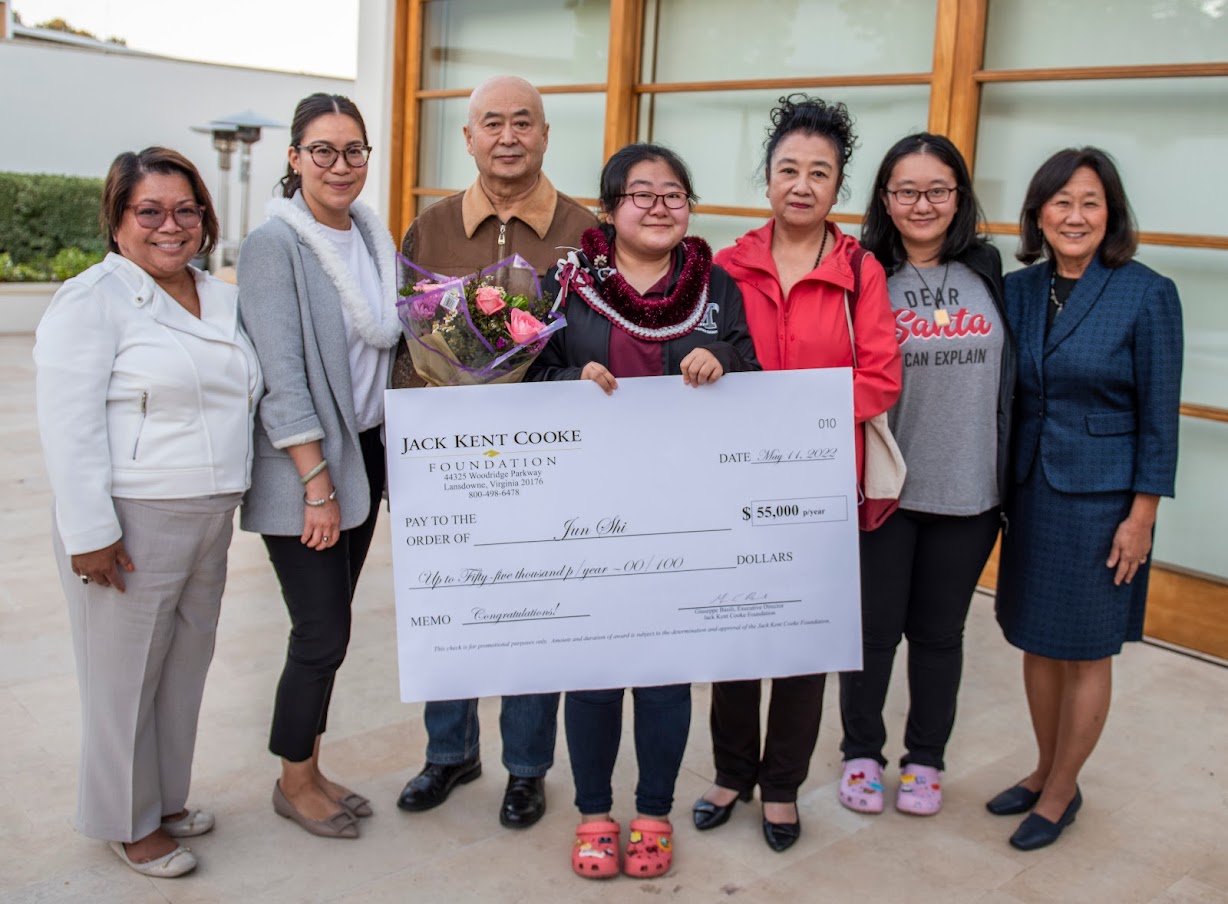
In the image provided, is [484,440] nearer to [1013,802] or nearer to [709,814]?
[709,814]

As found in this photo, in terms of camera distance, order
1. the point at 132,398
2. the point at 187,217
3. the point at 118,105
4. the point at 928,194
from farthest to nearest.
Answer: the point at 118,105 → the point at 928,194 → the point at 187,217 → the point at 132,398

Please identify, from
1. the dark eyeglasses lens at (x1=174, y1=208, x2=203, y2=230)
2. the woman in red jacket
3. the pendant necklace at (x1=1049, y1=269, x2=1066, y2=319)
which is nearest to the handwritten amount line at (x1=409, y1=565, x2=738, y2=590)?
the woman in red jacket

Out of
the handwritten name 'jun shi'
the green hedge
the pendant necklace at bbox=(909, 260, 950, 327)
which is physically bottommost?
the handwritten name 'jun shi'

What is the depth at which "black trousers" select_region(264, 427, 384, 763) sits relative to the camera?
2.72 m

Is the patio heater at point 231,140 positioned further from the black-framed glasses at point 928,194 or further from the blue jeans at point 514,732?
the black-framed glasses at point 928,194

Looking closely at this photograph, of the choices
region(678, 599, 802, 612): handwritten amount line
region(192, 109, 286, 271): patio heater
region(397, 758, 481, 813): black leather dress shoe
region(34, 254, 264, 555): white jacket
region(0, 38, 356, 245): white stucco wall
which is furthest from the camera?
region(0, 38, 356, 245): white stucco wall

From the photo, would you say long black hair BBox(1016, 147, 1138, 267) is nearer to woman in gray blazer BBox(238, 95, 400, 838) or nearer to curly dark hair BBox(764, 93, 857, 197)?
curly dark hair BBox(764, 93, 857, 197)

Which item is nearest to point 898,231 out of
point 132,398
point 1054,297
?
point 1054,297

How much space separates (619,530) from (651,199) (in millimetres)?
754

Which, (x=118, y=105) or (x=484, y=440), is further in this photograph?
(x=118, y=105)

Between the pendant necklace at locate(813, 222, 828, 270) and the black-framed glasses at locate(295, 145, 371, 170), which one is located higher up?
the black-framed glasses at locate(295, 145, 371, 170)

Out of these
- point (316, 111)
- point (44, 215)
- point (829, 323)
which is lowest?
point (829, 323)

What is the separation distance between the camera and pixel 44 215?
15500 mm

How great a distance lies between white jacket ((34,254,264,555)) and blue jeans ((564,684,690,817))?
0.96 meters
